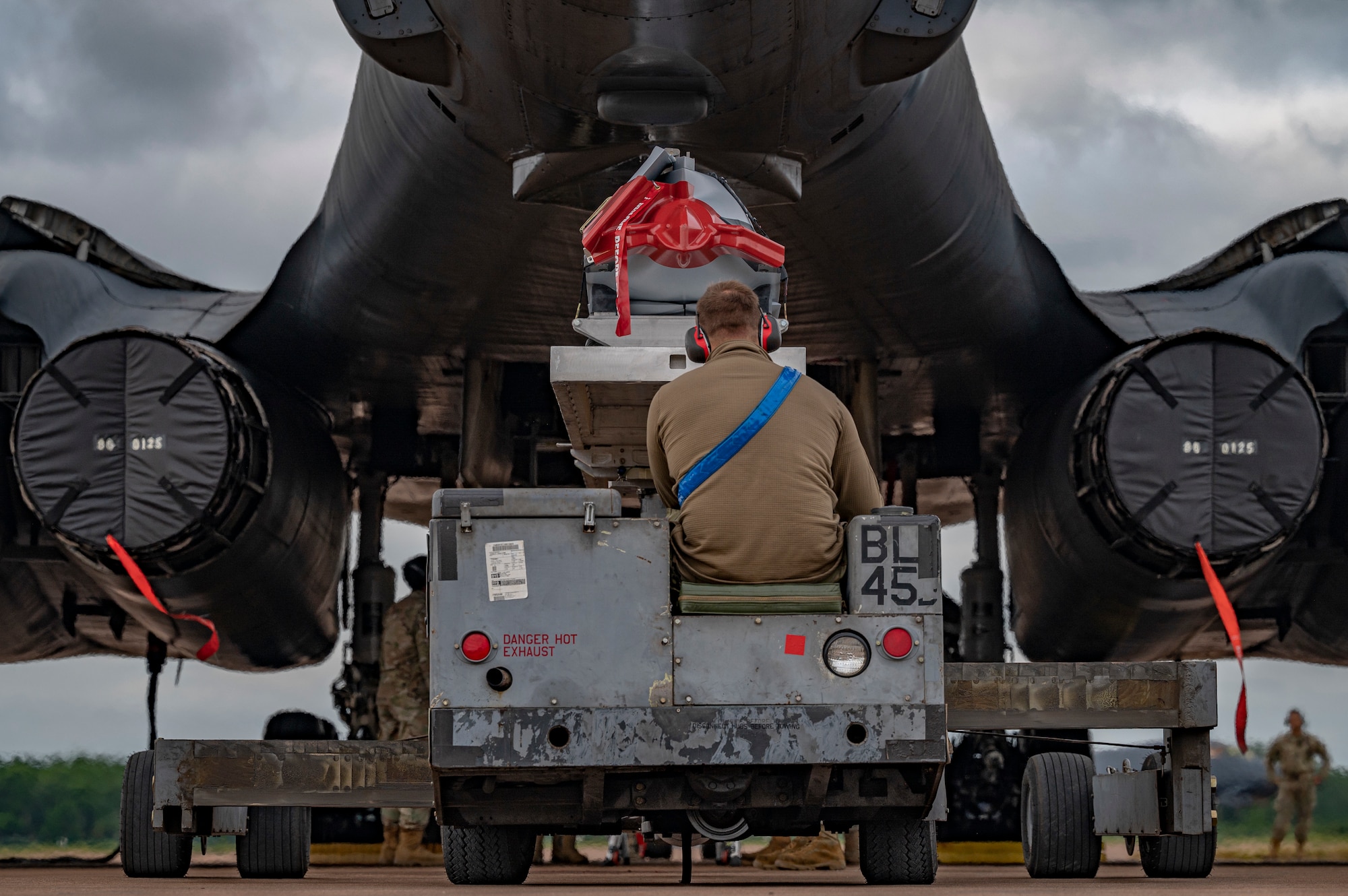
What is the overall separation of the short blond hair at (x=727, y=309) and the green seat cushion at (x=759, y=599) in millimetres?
780

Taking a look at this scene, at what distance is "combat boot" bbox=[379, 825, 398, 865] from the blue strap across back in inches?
314

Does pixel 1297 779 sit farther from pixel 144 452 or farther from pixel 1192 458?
pixel 144 452

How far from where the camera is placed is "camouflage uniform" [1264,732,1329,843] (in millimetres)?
13062

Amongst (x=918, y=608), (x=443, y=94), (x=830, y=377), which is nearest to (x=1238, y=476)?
(x=830, y=377)

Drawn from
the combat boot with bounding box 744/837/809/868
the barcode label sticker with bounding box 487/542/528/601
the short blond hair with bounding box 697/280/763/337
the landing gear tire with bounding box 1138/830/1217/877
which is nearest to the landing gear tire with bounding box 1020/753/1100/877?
the landing gear tire with bounding box 1138/830/1217/877

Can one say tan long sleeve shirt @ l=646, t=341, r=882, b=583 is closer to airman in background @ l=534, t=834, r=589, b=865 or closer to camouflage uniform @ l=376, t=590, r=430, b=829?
camouflage uniform @ l=376, t=590, r=430, b=829

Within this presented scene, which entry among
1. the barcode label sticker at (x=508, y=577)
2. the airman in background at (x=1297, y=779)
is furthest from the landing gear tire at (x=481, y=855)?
the airman in background at (x=1297, y=779)

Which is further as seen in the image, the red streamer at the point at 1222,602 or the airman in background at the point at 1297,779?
the airman in background at the point at 1297,779

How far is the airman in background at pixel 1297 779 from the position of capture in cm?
1305

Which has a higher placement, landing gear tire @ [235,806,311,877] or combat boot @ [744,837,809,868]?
landing gear tire @ [235,806,311,877]

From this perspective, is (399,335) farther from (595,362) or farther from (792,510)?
(792,510)

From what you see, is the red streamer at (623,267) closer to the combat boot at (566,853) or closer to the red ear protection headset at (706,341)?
the red ear protection headset at (706,341)

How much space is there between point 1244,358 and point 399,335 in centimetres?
494

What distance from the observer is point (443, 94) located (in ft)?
25.0
